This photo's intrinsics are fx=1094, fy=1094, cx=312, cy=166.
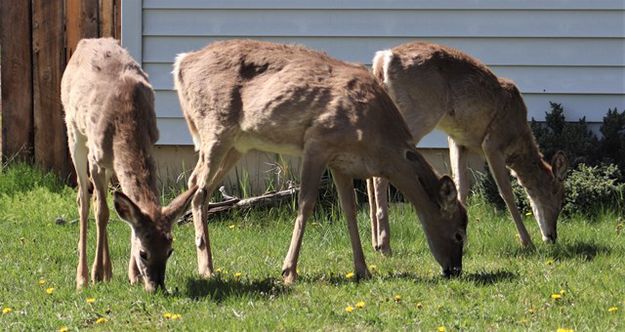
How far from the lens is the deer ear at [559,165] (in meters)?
10.5

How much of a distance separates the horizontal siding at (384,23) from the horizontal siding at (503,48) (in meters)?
0.07

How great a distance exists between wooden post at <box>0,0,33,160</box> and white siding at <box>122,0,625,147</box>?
4.50 feet

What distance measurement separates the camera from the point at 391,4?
12117 millimetres

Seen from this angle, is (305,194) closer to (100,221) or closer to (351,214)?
(351,214)

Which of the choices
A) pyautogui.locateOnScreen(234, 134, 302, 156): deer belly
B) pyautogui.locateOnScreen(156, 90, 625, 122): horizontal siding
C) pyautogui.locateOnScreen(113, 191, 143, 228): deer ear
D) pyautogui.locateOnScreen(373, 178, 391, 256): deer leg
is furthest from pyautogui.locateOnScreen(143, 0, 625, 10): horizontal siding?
pyautogui.locateOnScreen(113, 191, 143, 228): deer ear

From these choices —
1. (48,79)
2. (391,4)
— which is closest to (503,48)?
(391,4)

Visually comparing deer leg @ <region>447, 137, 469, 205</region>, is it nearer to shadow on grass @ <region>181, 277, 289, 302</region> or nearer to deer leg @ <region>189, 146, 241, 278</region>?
deer leg @ <region>189, 146, 241, 278</region>

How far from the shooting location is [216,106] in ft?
28.8

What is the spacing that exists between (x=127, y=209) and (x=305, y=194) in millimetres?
1695

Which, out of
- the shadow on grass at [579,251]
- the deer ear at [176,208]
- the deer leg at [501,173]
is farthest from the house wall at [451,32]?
the deer ear at [176,208]

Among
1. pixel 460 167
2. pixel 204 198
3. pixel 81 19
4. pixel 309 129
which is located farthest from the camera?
pixel 81 19

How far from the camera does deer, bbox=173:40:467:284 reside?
328 inches

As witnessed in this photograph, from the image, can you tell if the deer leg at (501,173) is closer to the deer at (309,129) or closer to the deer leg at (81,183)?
the deer at (309,129)

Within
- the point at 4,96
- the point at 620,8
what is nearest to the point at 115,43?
the point at 4,96
